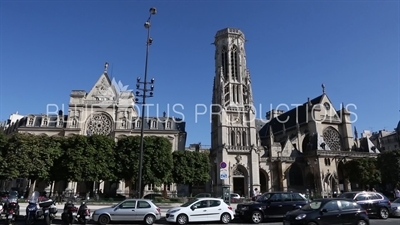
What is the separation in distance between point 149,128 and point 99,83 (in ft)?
39.4

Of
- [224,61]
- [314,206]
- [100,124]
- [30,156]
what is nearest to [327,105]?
[224,61]

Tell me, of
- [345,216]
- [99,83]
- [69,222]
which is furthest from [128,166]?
[345,216]

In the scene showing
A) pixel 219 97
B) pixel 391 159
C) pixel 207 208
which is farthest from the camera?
pixel 219 97

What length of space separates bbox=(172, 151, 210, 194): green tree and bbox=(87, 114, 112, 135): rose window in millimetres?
14361

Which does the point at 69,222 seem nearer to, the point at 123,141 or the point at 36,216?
the point at 36,216

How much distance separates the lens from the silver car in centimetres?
1473

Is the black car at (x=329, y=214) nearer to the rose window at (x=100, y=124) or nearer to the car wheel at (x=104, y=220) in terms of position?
the car wheel at (x=104, y=220)

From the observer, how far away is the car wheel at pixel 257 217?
595 inches

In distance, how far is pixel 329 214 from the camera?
36.6 ft

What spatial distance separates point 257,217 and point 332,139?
145 ft

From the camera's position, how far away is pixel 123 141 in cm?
3481

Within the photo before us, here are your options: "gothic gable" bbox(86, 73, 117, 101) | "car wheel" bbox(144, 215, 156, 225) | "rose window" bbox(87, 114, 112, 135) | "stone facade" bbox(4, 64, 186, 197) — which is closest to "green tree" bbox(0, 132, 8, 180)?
"stone facade" bbox(4, 64, 186, 197)

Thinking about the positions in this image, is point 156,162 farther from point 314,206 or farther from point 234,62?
point 234,62

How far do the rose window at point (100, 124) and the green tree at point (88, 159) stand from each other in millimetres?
13466
